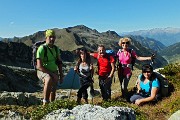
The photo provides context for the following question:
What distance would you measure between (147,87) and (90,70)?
2.76 meters

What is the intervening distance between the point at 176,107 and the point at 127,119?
14.6 feet

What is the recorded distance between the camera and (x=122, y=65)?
1459 centimetres

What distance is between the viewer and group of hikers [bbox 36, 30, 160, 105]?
37.5 ft

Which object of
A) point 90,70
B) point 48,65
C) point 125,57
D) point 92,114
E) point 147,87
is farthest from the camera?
point 125,57

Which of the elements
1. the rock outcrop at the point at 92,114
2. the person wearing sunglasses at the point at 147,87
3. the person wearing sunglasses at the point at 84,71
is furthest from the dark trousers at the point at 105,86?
the rock outcrop at the point at 92,114

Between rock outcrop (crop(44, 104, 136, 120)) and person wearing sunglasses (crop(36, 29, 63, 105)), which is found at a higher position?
person wearing sunglasses (crop(36, 29, 63, 105))

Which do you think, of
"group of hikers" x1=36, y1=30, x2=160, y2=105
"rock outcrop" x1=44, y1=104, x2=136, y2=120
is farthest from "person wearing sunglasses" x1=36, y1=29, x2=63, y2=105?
"rock outcrop" x1=44, y1=104, x2=136, y2=120

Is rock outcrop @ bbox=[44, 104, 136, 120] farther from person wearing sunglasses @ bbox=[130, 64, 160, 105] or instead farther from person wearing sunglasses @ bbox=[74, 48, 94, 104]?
person wearing sunglasses @ bbox=[130, 64, 160, 105]

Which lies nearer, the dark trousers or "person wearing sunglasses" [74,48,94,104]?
"person wearing sunglasses" [74,48,94,104]

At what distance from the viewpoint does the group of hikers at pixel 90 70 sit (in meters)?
11.4

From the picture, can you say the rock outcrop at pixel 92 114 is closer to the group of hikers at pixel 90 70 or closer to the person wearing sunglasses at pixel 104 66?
the group of hikers at pixel 90 70

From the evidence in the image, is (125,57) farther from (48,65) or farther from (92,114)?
(92,114)

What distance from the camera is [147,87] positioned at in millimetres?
13969

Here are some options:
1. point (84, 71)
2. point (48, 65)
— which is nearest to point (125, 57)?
point (84, 71)
